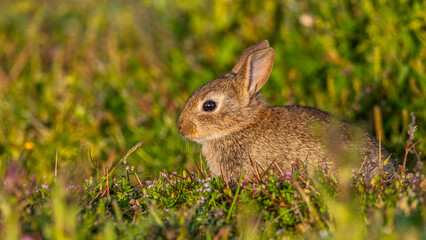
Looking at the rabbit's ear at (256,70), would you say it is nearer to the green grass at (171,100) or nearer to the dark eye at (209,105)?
the dark eye at (209,105)

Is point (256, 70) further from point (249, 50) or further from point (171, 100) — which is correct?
point (171, 100)

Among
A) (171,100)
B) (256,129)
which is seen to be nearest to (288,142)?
(256,129)

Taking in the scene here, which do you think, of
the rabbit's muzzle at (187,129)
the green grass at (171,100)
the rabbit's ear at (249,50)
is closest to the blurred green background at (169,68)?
the green grass at (171,100)

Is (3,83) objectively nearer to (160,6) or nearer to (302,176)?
(160,6)

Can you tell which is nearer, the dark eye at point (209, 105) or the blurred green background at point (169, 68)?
→ the dark eye at point (209, 105)

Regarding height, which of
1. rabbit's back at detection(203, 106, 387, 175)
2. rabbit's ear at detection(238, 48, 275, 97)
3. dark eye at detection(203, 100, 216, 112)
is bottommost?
rabbit's back at detection(203, 106, 387, 175)

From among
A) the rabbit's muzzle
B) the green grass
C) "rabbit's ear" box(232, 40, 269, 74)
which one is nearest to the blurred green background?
the green grass

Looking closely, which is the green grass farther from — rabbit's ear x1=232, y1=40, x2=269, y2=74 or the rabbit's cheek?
rabbit's ear x1=232, y1=40, x2=269, y2=74
